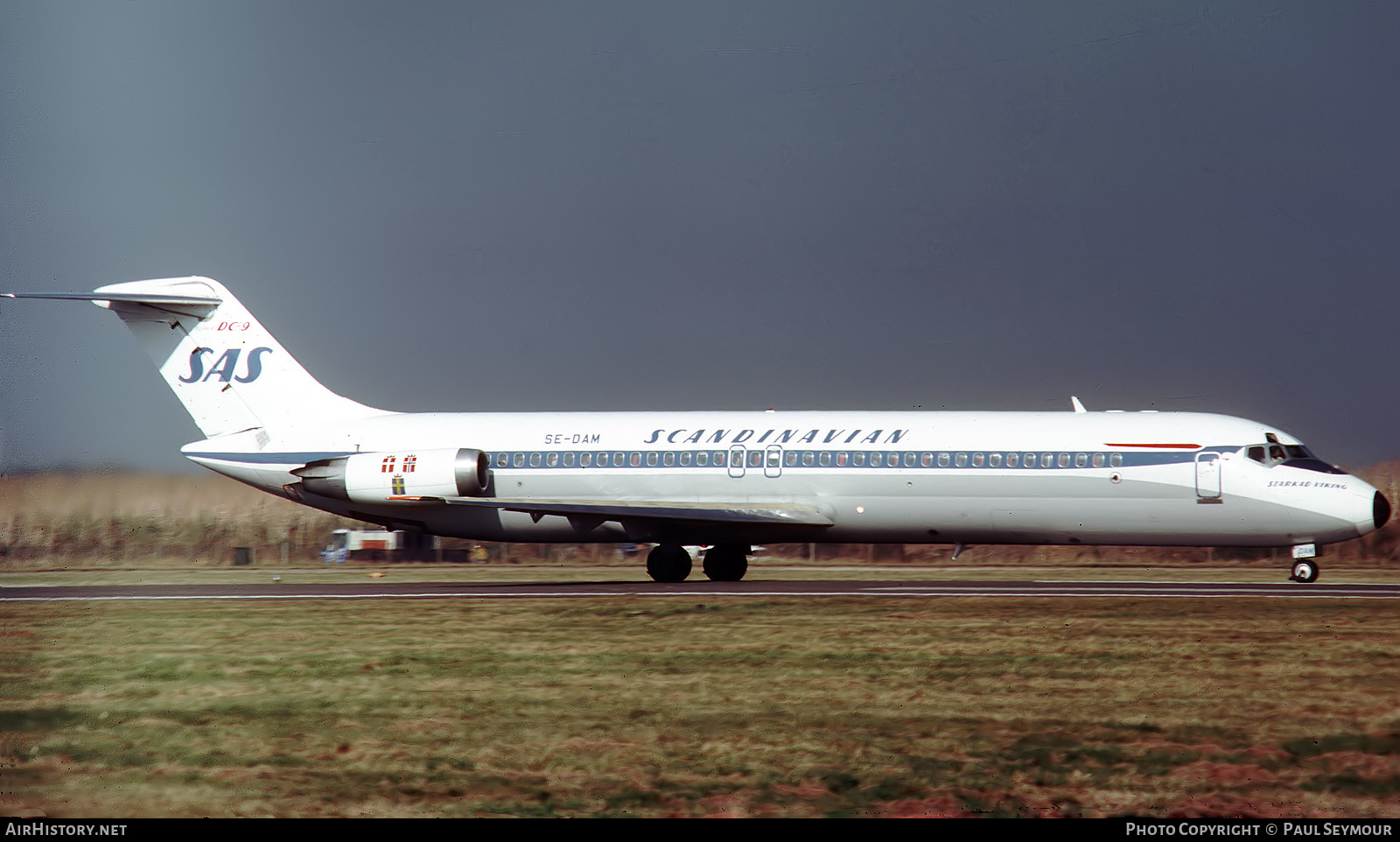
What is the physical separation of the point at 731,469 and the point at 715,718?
20515 millimetres

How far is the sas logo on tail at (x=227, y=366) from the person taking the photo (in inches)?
1476

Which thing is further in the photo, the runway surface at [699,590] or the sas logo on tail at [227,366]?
the sas logo on tail at [227,366]

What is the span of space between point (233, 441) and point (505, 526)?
8.00m

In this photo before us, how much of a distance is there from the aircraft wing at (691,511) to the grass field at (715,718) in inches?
430

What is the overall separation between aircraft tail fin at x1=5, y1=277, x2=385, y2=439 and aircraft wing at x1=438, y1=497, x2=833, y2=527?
713cm

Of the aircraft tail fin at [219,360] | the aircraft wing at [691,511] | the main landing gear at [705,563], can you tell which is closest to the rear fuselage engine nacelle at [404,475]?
the aircraft wing at [691,511]

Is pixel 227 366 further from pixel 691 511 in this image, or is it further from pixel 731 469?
pixel 731 469

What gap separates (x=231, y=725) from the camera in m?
12.6

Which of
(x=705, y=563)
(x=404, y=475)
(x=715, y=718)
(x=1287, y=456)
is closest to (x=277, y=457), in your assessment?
(x=404, y=475)

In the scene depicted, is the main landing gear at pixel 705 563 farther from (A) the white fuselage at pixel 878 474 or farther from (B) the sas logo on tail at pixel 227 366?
(B) the sas logo on tail at pixel 227 366

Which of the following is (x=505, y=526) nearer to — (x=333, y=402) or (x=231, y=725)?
(x=333, y=402)

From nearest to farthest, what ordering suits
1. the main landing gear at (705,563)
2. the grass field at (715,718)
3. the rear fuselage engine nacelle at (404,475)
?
the grass field at (715,718), the main landing gear at (705,563), the rear fuselage engine nacelle at (404,475)

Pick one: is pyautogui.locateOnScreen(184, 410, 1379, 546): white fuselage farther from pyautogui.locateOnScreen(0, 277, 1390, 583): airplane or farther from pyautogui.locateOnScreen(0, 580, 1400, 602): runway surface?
pyautogui.locateOnScreen(0, 580, 1400, 602): runway surface
